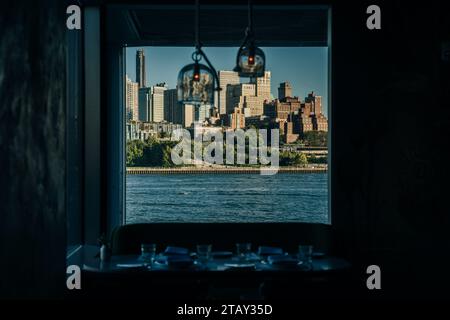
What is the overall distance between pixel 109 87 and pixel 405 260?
117 inches

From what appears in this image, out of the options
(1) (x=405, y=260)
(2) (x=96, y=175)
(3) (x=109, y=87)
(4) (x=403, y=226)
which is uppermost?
(3) (x=109, y=87)

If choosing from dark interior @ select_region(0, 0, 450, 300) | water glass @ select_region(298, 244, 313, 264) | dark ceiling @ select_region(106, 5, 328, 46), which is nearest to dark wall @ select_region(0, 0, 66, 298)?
water glass @ select_region(298, 244, 313, 264)

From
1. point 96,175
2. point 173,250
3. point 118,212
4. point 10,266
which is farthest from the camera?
point 118,212

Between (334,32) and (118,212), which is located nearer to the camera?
(334,32)

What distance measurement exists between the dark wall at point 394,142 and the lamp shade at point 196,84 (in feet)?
6.07

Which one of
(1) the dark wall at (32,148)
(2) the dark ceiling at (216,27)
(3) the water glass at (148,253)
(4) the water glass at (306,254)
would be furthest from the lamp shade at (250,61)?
(2) the dark ceiling at (216,27)

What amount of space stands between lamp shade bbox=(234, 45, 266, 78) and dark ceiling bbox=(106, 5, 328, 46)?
3652 millimetres

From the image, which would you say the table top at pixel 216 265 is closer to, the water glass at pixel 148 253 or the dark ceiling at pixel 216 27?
the water glass at pixel 148 253

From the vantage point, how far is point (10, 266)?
1.59 metres

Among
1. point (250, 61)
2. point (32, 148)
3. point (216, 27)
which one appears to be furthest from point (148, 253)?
point (216, 27)

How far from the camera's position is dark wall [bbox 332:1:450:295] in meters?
4.36

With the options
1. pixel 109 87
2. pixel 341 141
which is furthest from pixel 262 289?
pixel 109 87

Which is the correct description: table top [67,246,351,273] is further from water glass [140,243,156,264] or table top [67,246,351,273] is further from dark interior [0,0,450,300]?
dark interior [0,0,450,300]

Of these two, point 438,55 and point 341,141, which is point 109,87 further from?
point 438,55
